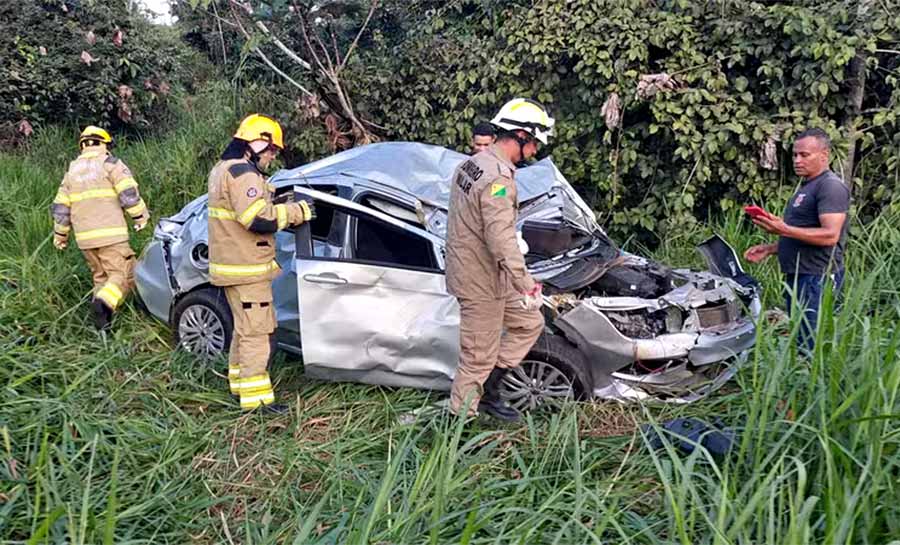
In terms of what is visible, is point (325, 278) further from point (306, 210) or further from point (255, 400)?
point (255, 400)

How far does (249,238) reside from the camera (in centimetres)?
434

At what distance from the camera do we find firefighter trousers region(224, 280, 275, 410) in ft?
14.4

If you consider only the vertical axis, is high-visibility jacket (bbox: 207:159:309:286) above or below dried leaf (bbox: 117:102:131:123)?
below

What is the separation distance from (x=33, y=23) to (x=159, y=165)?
3464 mm

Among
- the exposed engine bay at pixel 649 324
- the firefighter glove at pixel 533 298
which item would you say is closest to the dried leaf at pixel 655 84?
the exposed engine bay at pixel 649 324

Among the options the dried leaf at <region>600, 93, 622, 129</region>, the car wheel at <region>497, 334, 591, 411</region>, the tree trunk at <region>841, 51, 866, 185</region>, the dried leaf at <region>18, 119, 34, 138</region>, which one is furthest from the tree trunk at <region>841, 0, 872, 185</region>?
the dried leaf at <region>18, 119, 34, 138</region>

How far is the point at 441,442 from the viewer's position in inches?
124

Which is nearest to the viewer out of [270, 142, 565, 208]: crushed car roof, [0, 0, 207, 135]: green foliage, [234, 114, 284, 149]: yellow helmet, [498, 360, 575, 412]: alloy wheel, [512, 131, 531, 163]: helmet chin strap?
[512, 131, 531, 163]: helmet chin strap

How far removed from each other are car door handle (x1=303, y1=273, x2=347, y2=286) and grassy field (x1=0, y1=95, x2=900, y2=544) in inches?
29.6

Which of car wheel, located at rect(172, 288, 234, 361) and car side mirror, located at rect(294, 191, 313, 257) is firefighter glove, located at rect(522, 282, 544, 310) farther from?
car wheel, located at rect(172, 288, 234, 361)

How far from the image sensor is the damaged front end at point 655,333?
4078 millimetres

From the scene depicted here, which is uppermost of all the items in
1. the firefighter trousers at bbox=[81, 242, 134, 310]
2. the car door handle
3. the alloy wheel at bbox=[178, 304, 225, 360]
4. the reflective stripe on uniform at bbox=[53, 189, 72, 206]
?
the reflective stripe on uniform at bbox=[53, 189, 72, 206]

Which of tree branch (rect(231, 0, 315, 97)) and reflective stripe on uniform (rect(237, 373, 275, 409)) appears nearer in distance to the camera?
reflective stripe on uniform (rect(237, 373, 275, 409))

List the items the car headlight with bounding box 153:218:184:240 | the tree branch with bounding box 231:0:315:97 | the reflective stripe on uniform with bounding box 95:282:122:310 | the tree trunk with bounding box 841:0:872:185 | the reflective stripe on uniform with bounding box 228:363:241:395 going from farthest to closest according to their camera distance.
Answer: the tree branch with bounding box 231:0:315:97, the tree trunk with bounding box 841:0:872:185, the reflective stripe on uniform with bounding box 95:282:122:310, the car headlight with bounding box 153:218:184:240, the reflective stripe on uniform with bounding box 228:363:241:395
